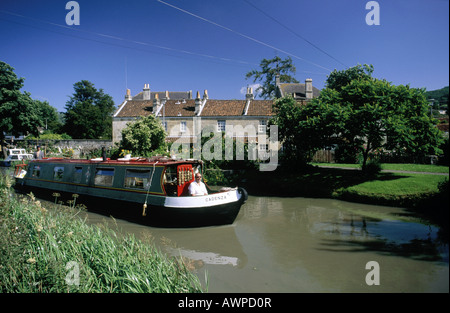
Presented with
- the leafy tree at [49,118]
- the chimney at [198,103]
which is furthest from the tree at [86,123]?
the chimney at [198,103]

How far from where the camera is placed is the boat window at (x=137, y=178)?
1124 centimetres

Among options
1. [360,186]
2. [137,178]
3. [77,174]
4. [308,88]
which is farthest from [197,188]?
[308,88]

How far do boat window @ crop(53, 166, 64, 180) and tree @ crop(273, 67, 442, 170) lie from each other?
46.1ft

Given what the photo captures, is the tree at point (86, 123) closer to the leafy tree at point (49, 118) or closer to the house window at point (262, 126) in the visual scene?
Answer: the leafy tree at point (49, 118)

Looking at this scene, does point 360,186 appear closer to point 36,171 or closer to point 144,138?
point 36,171

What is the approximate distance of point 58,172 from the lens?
1557 centimetres

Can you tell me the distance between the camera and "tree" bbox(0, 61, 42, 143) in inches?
1275

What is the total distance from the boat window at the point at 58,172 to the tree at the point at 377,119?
14038 mm

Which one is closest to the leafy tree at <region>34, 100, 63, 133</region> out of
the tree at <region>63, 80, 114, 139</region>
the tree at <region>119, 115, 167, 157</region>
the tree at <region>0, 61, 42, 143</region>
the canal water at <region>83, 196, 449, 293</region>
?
the tree at <region>63, 80, 114, 139</region>

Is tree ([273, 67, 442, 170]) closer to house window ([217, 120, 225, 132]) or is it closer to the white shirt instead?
the white shirt

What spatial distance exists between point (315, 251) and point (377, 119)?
9145 mm

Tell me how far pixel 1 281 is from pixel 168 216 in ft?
19.0
